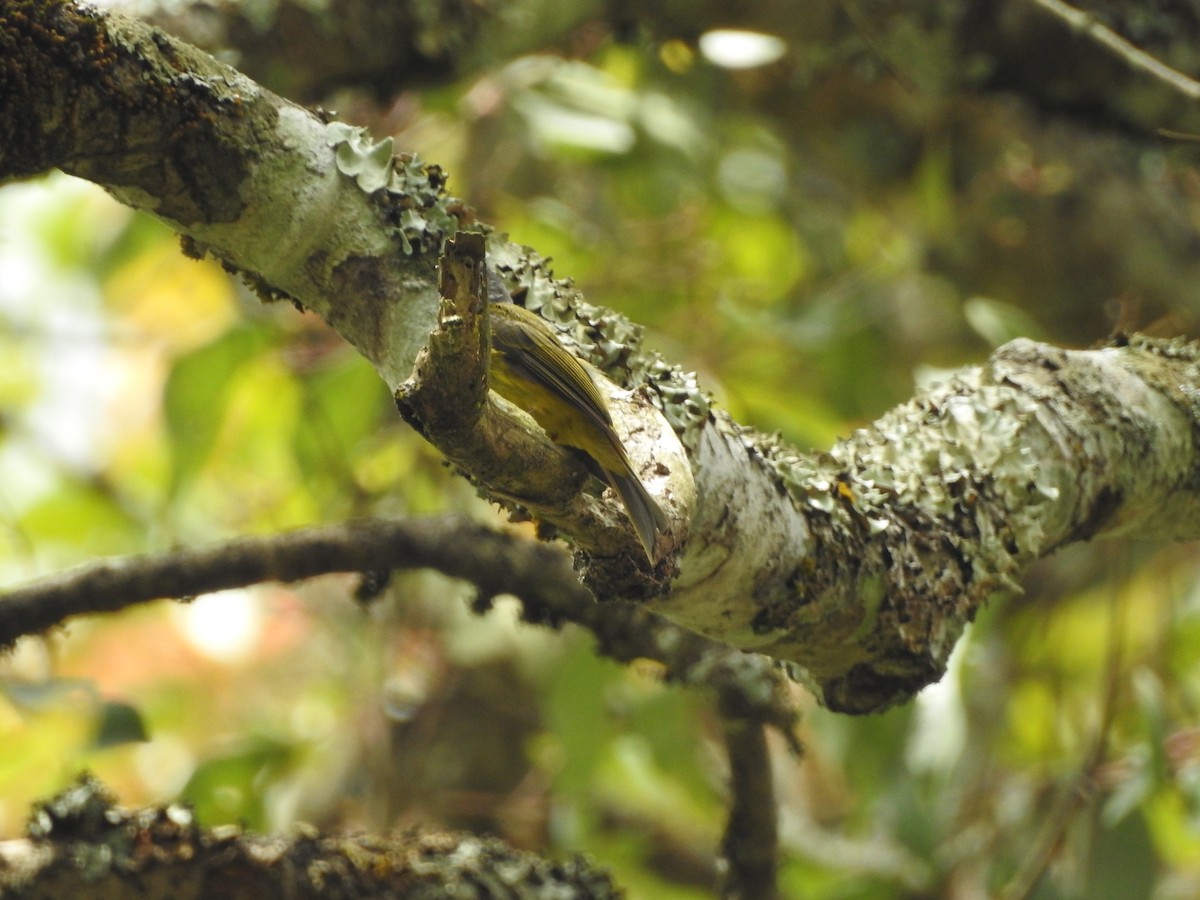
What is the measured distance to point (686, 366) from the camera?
111 inches

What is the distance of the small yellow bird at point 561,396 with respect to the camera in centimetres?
91

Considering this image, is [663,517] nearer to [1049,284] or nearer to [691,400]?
[691,400]

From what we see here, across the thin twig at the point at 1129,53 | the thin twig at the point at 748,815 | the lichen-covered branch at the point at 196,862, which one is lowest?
the lichen-covered branch at the point at 196,862

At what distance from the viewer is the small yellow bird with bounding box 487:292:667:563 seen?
912 millimetres

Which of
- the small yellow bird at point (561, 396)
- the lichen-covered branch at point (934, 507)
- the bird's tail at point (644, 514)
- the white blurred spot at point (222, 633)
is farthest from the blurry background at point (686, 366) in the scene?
the bird's tail at point (644, 514)

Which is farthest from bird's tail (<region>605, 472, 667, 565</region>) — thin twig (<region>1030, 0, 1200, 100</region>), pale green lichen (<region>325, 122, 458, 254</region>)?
thin twig (<region>1030, 0, 1200, 100</region>)

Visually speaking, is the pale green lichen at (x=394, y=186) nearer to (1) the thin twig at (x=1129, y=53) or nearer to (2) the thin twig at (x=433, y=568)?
(2) the thin twig at (x=433, y=568)

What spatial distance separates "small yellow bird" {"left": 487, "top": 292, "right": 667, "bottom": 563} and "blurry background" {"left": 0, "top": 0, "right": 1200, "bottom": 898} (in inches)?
26.9

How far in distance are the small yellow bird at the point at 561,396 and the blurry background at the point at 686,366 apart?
2.24 ft

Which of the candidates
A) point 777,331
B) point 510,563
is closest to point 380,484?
point 777,331

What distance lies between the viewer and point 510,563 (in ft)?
5.08

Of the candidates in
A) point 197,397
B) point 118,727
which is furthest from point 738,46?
point 118,727

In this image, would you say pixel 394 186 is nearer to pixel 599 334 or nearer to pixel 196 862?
pixel 599 334

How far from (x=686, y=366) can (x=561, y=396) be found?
69.9 inches
